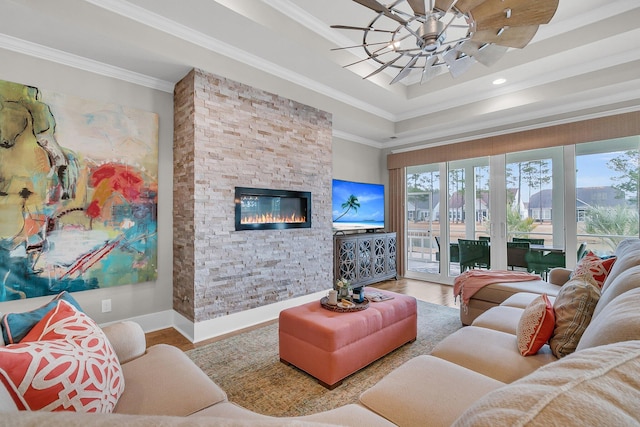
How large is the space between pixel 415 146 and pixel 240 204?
146 inches

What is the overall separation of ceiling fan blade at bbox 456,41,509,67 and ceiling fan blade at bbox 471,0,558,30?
1.08 feet

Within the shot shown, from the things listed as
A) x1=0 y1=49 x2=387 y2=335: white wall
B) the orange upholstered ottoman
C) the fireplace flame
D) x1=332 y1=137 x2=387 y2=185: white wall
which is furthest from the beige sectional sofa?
x1=332 y1=137 x2=387 y2=185: white wall

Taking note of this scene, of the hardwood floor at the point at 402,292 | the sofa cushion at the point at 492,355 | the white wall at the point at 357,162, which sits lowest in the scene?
the hardwood floor at the point at 402,292

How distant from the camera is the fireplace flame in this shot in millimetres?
3293

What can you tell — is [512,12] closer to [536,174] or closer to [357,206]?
[536,174]

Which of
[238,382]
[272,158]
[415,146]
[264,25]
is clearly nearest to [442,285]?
[415,146]

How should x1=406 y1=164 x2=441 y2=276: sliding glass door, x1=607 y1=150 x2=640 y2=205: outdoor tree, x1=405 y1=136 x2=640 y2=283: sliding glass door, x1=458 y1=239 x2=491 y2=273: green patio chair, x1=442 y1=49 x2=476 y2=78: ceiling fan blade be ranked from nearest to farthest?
x1=442 y1=49 x2=476 y2=78: ceiling fan blade, x1=607 y1=150 x2=640 y2=205: outdoor tree, x1=405 y1=136 x2=640 y2=283: sliding glass door, x1=458 y1=239 x2=491 y2=273: green patio chair, x1=406 y1=164 x2=441 y2=276: sliding glass door

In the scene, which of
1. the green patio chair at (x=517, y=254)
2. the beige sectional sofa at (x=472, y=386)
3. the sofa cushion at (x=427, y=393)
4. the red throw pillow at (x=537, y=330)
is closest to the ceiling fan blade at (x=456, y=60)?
the beige sectional sofa at (x=472, y=386)

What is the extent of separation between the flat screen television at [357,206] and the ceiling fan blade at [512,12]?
10.1ft

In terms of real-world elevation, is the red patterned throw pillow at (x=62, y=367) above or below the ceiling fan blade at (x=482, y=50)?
below

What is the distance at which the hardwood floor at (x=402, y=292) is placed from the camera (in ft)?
9.10

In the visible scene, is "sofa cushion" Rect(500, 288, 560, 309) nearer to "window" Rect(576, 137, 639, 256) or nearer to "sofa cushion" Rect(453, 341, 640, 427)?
"window" Rect(576, 137, 639, 256)

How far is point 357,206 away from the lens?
199 inches

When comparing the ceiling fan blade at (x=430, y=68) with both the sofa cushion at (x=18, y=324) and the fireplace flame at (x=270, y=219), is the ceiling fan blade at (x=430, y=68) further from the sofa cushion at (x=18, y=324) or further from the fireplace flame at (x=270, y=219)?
the sofa cushion at (x=18, y=324)
